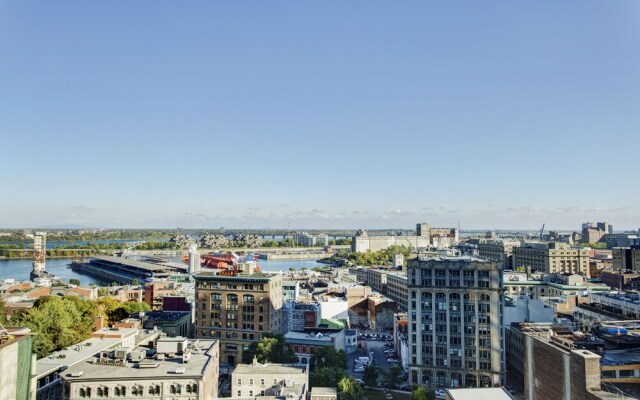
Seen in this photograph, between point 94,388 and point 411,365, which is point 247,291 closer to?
point 411,365

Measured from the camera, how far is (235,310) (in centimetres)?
6228

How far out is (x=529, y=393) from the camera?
2858 centimetres

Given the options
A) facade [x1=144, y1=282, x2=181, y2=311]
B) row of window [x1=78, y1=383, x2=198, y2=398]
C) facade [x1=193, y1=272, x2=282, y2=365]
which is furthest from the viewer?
facade [x1=144, y1=282, x2=181, y2=311]

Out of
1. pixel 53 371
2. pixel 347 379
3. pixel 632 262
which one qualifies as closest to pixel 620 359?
pixel 347 379

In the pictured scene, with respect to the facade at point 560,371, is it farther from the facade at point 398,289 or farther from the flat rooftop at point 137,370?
the facade at point 398,289

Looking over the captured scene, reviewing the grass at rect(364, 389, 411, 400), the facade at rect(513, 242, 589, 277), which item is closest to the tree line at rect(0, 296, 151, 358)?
the grass at rect(364, 389, 411, 400)

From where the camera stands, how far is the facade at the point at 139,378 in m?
31.7

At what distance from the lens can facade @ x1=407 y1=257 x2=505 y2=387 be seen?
2023 inches

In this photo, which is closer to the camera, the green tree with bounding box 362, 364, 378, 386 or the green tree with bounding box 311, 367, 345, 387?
the green tree with bounding box 311, 367, 345, 387

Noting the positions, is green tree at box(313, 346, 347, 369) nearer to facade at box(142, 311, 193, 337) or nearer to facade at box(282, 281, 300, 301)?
facade at box(142, 311, 193, 337)

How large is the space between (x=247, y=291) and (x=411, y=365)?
2169 cm

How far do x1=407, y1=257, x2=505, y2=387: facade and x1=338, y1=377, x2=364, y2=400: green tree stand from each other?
13.9 meters

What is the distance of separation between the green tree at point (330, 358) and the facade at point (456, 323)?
8.35 meters

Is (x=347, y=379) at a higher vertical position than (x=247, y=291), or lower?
lower
